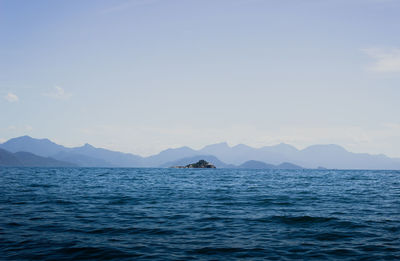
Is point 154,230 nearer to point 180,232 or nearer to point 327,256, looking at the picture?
point 180,232

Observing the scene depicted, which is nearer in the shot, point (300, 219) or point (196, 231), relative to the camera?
point (196, 231)

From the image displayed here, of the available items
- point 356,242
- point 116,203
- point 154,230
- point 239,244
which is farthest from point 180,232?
point 116,203

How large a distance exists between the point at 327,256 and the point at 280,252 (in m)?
1.82

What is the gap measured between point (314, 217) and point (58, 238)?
15.5m

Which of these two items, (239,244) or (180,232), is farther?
(180,232)

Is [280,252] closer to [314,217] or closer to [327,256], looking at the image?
[327,256]

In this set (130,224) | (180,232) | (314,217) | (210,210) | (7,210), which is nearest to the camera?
(180,232)

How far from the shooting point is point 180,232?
1465 cm

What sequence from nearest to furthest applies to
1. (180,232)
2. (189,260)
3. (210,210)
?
1. (189,260)
2. (180,232)
3. (210,210)

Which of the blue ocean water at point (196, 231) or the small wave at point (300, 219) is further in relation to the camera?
the small wave at point (300, 219)

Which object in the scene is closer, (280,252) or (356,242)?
(280,252)

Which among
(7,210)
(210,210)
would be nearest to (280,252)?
(210,210)

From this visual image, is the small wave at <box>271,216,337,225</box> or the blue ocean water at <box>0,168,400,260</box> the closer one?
the blue ocean water at <box>0,168,400,260</box>

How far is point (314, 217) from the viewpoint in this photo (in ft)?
61.2
